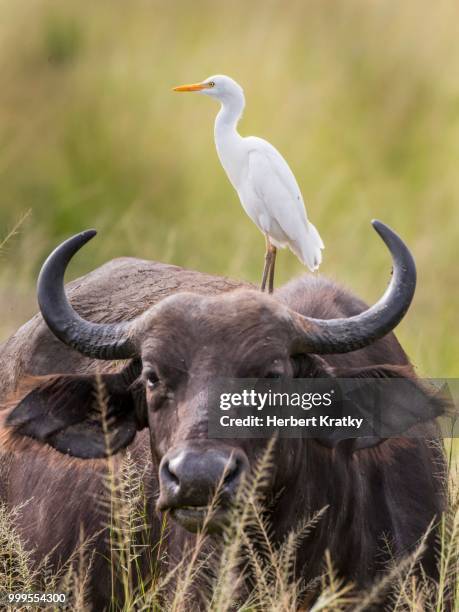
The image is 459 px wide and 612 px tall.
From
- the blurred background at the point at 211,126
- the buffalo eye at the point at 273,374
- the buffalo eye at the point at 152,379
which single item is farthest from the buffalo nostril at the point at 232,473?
the blurred background at the point at 211,126

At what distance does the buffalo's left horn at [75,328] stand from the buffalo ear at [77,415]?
0.37ft

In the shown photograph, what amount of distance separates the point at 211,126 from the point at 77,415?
12.1 meters

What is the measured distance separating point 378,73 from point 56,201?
17.1 feet

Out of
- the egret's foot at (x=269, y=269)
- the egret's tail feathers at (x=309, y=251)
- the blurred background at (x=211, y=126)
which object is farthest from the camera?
the blurred background at (x=211, y=126)

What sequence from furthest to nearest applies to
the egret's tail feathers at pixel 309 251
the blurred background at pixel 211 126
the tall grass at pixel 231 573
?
the blurred background at pixel 211 126, the egret's tail feathers at pixel 309 251, the tall grass at pixel 231 573

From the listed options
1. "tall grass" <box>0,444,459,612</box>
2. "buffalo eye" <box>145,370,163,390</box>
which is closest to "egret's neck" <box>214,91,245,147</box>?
"tall grass" <box>0,444,459,612</box>

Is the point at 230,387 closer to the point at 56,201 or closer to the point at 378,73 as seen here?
the point at 56,201

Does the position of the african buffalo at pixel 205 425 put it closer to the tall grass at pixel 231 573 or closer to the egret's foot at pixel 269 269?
the tall grass at pixel 231 573

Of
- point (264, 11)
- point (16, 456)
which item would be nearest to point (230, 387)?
point (16, 456)

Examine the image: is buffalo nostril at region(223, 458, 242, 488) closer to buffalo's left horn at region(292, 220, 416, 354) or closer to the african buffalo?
the african buffalo

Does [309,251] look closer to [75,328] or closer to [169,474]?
[75,328]

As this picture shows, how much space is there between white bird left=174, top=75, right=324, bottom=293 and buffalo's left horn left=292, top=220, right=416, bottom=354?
2.40 metres

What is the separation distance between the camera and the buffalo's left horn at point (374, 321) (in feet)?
20.0

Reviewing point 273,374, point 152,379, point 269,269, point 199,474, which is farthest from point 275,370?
point 269,269
